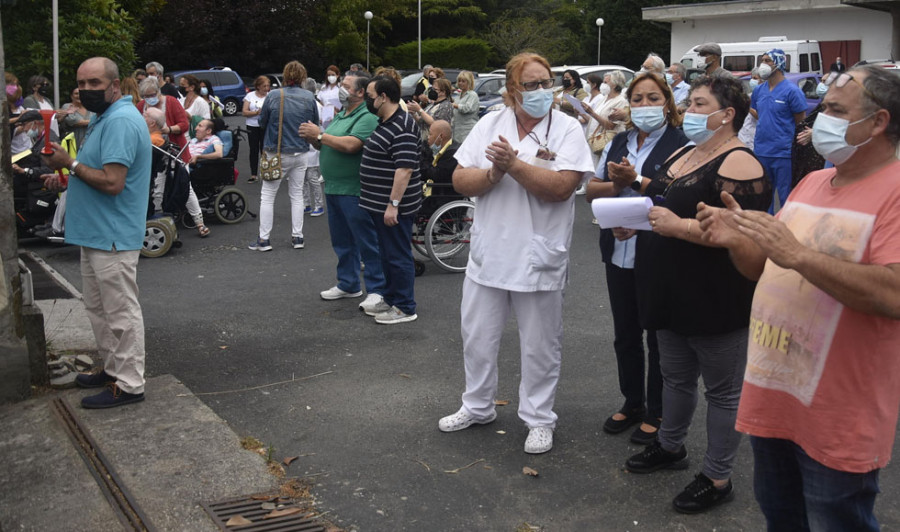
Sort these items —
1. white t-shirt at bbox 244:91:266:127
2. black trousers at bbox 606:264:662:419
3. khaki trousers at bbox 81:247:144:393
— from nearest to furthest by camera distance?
black trousers at bbox 606:264:662:419
khaki trousers at bbox 81:247:144:393
white t-shirt at bbox 244:91:266:127

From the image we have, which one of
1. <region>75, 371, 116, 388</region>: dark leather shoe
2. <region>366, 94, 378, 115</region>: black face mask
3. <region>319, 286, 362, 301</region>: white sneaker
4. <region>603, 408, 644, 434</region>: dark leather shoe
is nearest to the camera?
<region>603, 408, 644, 434</region>: dark leather shoe

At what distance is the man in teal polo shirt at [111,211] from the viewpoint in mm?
5270

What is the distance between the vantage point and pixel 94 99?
5.29 metres

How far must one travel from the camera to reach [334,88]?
1631 centimetres

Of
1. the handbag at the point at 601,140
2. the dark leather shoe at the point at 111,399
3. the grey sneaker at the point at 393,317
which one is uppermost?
the handbag at the point at 601,140

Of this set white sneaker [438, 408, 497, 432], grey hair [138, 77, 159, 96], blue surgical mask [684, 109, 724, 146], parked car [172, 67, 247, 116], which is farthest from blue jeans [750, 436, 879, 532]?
parked car [172, 67, 247, 116]

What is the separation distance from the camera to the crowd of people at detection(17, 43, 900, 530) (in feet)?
9.36

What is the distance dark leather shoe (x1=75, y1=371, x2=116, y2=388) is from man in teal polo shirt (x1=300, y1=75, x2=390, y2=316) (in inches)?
98.8

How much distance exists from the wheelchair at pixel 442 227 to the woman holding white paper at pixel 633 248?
13.6ft

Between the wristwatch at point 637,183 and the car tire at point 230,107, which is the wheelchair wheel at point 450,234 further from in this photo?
the car tire at point 230,107

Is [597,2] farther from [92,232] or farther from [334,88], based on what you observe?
[92,232]

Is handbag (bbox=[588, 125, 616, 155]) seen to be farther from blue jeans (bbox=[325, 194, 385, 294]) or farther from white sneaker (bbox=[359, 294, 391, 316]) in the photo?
Answer: white sneaker (bbox=[359, 294, 391, 316])

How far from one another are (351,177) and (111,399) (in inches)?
121

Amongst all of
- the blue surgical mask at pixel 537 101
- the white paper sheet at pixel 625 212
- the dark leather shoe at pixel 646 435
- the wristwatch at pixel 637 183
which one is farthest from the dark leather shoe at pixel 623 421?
the blue surgical mask at pixel 537 101
